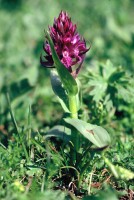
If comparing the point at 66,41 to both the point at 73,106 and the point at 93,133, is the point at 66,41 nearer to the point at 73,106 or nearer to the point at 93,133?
the point at 73,106

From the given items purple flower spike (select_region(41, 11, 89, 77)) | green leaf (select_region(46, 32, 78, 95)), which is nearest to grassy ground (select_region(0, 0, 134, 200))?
green leaf (select_region(46, 32, 78, 95))

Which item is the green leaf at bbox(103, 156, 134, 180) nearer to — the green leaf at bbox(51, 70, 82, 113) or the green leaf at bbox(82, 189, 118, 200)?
the green leaf at bbox(82, 189, 118, 200)

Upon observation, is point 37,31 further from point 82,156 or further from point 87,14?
point 82,156

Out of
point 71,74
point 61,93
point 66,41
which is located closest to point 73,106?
point 61,93

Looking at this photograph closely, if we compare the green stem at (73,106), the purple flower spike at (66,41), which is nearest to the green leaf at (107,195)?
the green stem at (73,106)

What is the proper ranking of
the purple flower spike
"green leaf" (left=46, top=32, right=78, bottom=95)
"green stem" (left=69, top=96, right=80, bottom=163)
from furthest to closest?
"green stem" (left=69, top=96, right=80, bottom=163), the purple flower spike, "green leaf" (left=46, top=32, right=78, bottom=95)

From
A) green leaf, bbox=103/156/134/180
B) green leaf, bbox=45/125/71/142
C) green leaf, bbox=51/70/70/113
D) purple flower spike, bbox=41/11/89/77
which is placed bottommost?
green leaf, bbox=103/156/134/180

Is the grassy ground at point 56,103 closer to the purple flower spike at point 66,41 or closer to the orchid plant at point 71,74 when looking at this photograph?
the orchid plant at point 71,74

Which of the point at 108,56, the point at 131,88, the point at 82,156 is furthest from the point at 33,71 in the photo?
the point at 82,156
